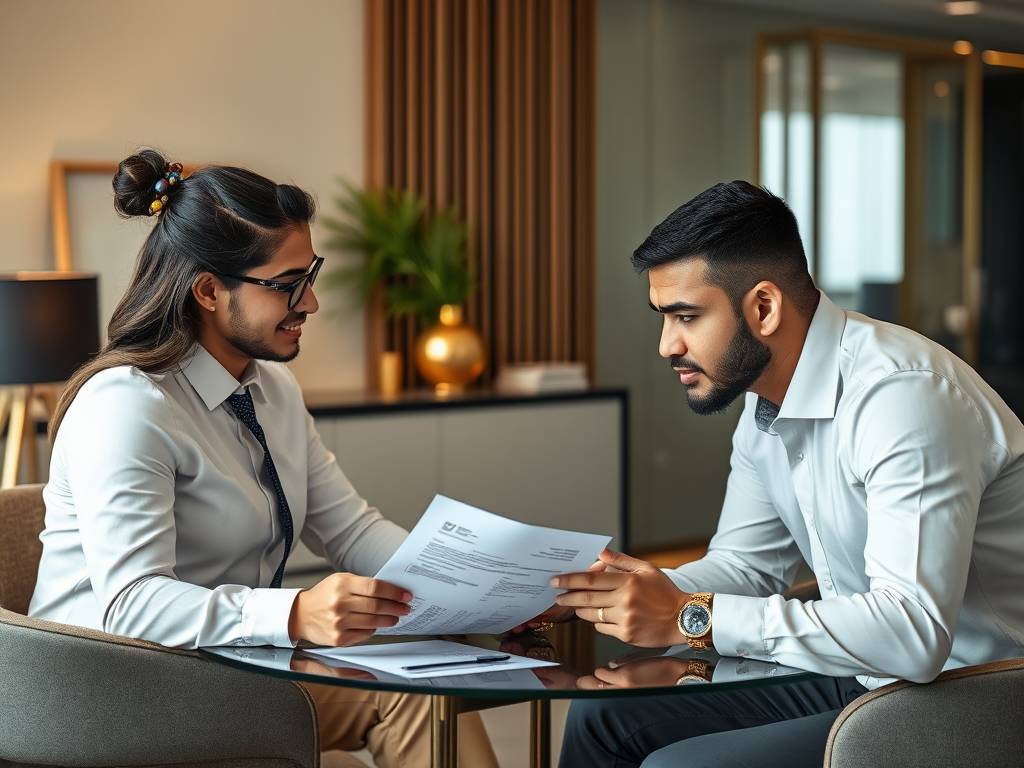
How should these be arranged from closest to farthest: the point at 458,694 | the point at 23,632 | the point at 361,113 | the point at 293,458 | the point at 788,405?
the point at 458,694, the point at 23,632, the point at 788,405, the point at 293,458, the point at 361,113

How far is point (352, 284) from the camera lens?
489cm

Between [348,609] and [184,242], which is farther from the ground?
[184,242]

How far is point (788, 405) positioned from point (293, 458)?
89 centimetres

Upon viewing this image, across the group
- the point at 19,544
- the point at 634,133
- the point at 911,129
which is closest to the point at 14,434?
the point at 19,544

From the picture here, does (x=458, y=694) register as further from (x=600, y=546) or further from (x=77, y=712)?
(x=77, y=712)

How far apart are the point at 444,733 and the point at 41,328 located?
2065 mm

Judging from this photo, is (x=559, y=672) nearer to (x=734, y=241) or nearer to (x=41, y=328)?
(x=734, y=241)

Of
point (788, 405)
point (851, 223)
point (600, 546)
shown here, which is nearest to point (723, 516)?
point (788, 405)

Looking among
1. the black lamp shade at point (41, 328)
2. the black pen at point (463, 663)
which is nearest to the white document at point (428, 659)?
the black pen at point (463, 663)

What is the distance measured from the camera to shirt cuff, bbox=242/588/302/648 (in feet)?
→ 5.33

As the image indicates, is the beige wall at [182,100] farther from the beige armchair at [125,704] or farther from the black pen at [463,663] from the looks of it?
the black pen at [463,663]

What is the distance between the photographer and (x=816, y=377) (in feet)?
5.84

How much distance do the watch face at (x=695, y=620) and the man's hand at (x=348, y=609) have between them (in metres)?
0.38

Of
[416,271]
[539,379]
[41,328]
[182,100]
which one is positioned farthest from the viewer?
[539,379]
